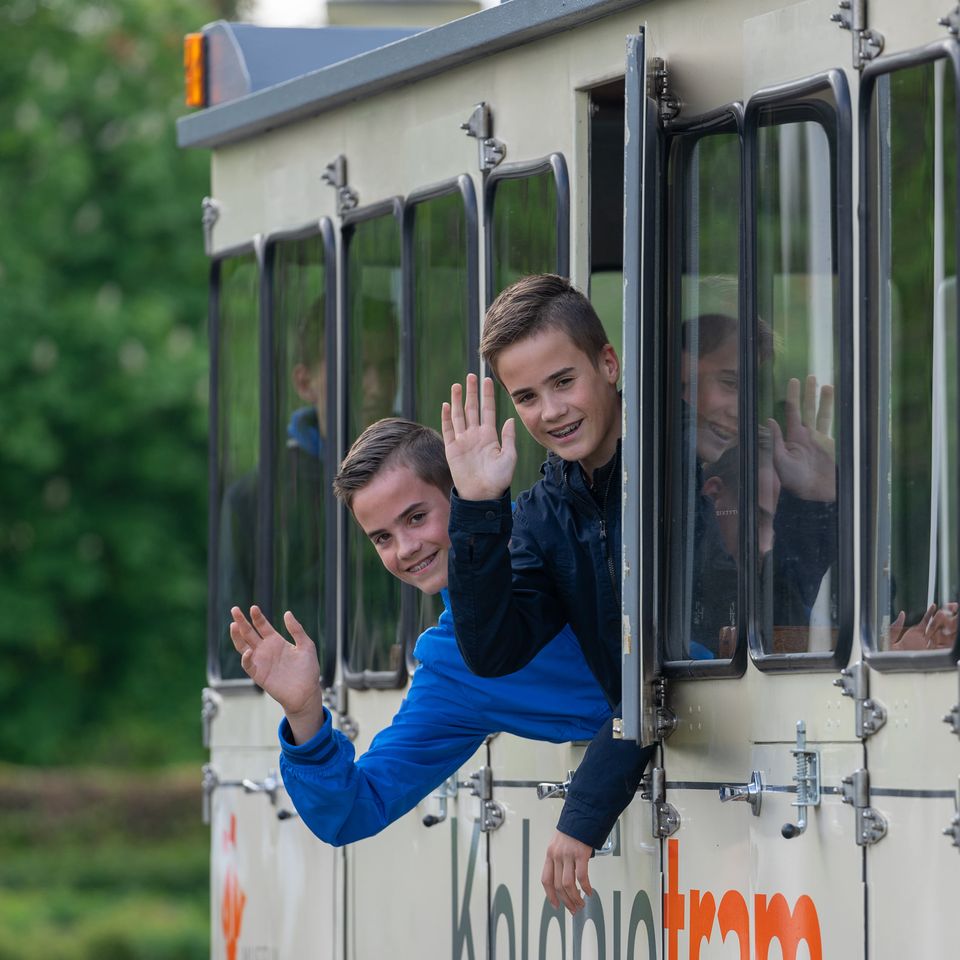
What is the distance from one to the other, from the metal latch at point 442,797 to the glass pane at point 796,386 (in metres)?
1.39

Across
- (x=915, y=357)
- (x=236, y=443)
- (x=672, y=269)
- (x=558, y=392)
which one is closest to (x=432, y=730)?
(x=558, y=392)

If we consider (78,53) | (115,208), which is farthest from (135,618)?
(78,53)

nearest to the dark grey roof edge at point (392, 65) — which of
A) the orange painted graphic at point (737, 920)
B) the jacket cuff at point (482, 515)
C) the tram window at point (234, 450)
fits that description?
the tram window at point (234, 450)

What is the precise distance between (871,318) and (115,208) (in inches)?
647

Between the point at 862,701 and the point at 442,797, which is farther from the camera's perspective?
the point at 442,797

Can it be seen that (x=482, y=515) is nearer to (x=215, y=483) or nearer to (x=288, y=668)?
(x=288, y=668)

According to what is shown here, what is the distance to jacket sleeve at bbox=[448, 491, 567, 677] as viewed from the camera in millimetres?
4516

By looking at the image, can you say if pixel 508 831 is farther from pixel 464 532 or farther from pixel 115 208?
pixel 115 208

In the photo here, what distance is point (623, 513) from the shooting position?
14.9 ft

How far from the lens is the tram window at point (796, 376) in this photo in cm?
439

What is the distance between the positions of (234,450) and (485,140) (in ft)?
6.01

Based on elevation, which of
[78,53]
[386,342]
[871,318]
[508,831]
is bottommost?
[508,831]

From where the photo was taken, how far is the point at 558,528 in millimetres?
4785

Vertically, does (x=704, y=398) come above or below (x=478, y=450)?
above
